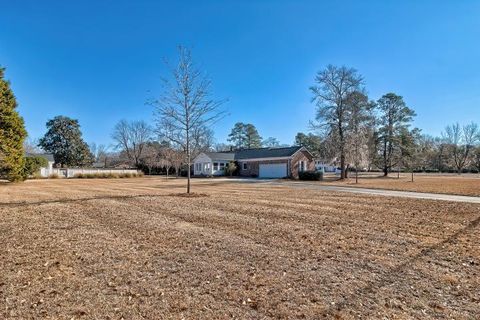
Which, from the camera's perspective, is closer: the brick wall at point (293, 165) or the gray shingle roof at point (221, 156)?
the brick wall at point (293, 165)

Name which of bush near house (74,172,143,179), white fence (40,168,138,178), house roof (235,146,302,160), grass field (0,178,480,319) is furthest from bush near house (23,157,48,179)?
grass field (0,178,480,319)

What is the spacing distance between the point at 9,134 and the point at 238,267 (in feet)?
82.9

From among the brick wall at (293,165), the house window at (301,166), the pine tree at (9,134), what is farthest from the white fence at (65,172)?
the house window at (301,166)

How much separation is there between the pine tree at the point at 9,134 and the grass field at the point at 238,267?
1724 centimetres

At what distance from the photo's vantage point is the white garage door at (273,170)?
38750 millimetres

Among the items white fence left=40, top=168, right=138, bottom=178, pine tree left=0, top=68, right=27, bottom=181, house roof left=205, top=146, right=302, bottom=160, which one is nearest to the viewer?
pine tree left=0, top=68, right=27, bottom=181

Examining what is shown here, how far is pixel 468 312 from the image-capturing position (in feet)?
11.7

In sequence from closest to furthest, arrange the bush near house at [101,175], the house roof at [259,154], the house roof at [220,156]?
the house roof at [259,154], the bush near house at [101,175], the house roof at [220,156]

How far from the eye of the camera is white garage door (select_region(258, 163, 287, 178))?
3875 centimetres

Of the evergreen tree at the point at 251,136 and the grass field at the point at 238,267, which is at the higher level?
the evergreen tree at the point at 251,136

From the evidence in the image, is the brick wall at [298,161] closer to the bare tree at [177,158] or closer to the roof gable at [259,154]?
the roof gable at [259,154]

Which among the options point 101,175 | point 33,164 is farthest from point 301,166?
point 33,164

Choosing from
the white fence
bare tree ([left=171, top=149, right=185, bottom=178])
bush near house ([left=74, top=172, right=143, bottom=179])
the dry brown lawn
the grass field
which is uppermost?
bare tree ([left=171, top=149, right=185, bottom=178])

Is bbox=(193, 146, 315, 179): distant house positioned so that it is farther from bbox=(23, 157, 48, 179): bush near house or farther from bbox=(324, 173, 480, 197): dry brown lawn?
bbox=(23, 157, 48, 179): bush near house
